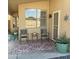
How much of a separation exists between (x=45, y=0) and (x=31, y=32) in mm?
2329

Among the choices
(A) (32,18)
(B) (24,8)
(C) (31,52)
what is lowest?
(C) (31,52)

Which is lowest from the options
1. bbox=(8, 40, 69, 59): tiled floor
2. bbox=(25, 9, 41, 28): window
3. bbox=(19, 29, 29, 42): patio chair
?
bbox=(8, 40, 69, 59): tiled floor

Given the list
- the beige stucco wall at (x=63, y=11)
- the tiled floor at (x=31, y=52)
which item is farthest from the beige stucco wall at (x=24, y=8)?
the tiled floor at (x=31, y=52)

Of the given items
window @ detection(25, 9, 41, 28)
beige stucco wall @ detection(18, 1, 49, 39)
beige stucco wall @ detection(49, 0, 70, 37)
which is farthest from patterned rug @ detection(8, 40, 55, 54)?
window @ detection(25, 9, 41, 28)

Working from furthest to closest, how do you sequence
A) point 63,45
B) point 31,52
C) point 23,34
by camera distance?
point 23,34 < point 63,45 < point 31,52

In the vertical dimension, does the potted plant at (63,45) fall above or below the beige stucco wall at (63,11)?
below

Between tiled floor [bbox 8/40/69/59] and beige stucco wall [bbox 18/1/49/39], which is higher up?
beige stucco wall [bbox 18/1/49/39]

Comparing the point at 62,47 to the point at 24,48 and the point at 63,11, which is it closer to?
the point at 24,48

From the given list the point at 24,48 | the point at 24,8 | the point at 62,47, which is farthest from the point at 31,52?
the point at 24,8

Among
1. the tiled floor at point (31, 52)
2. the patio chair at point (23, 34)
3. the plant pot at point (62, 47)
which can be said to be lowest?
the tiled floor at point (31, 52)

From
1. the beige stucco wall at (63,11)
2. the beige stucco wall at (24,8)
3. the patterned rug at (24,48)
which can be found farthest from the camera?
the beige stucco wall at (24,8)

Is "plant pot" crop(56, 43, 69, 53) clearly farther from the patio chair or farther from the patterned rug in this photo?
the patio chair

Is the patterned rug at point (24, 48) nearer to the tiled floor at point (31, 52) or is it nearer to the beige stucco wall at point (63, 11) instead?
the tiled floor at point (31, 52)
